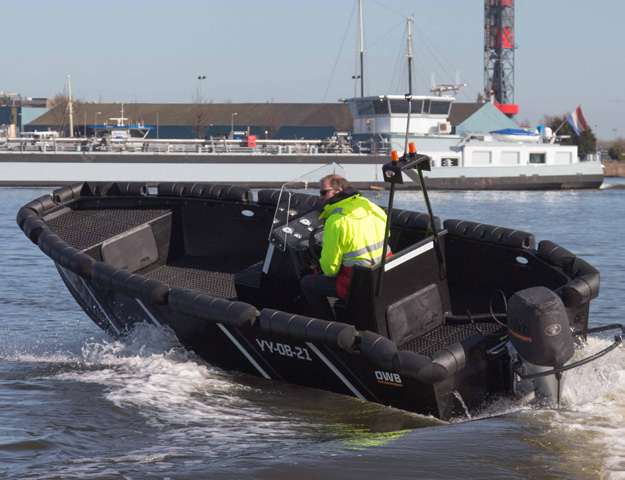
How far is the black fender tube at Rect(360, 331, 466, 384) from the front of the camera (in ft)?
16.4

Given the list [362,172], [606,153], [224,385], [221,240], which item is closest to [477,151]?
[362,172]

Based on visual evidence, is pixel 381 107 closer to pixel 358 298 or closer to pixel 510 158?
pixel 510 158

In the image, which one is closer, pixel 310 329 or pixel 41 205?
pixel 310 329

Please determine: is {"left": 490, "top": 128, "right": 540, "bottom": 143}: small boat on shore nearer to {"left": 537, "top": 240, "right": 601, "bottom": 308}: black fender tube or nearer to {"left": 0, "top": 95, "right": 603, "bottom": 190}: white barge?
{"left": 0, "top": 95, "right": 603, "bottom": 190}: white barge

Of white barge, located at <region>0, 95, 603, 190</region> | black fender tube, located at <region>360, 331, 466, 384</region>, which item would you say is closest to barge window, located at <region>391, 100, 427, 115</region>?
white barge, located at <region>0, 95, 603, 190</region>

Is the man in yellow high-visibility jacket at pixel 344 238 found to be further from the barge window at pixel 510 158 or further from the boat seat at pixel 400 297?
the barge window at pixel 510 158

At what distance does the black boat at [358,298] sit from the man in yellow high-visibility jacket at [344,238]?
5.2 inches

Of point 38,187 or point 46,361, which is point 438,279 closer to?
point 46,361

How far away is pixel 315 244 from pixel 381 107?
32495 mm

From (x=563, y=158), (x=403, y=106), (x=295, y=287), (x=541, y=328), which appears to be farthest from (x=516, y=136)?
(x=541, y=328)

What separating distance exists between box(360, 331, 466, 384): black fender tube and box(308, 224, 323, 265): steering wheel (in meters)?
1.27

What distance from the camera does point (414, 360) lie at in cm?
502

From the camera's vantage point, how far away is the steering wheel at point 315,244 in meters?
6.43

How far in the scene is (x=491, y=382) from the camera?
215 inches
